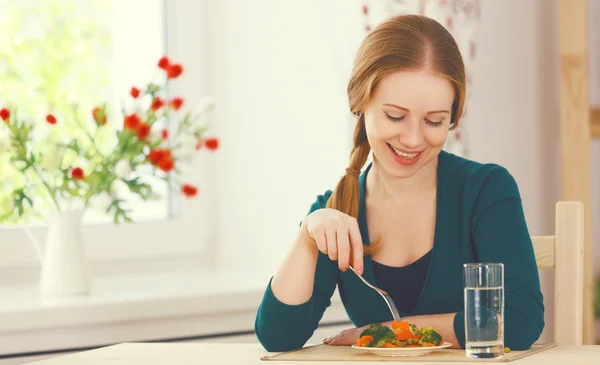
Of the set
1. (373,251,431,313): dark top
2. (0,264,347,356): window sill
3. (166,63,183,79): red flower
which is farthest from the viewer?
(166,63,183,79): red flower

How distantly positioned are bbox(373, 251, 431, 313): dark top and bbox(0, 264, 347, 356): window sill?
0.61 meters

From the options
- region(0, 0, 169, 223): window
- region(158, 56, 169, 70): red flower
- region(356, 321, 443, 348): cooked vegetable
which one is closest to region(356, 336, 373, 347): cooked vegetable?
region(356, 321, 443, 348): cooked vegetable

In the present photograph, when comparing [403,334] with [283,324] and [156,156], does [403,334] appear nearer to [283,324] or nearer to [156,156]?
[283,324]

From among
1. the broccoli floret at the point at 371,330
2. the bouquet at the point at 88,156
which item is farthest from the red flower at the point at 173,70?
the broccoli floret at the point at 371,330

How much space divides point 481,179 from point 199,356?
50 centimetres

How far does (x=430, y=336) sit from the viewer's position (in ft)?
3.86

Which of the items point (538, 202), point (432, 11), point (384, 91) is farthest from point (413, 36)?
point (538, 202)

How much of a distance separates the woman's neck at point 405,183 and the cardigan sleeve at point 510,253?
8cm

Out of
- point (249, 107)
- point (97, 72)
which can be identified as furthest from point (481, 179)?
point (97, 72)

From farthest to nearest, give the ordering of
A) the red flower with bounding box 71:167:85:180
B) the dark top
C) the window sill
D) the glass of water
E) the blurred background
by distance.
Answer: the blurred background, the red flower with bounding box 71:167:85:180, the window sill, the dark top, the glass of water

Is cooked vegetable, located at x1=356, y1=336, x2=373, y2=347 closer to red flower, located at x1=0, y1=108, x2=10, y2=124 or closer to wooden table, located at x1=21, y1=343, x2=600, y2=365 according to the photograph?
wooden table, located at x1=21, y1=343, x2=600, y2=365

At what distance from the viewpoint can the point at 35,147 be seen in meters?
2.17

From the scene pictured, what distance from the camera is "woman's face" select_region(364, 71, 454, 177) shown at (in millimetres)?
1288

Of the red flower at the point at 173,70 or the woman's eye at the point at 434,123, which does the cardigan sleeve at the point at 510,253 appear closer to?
the woman's eye at the point at 434,123
